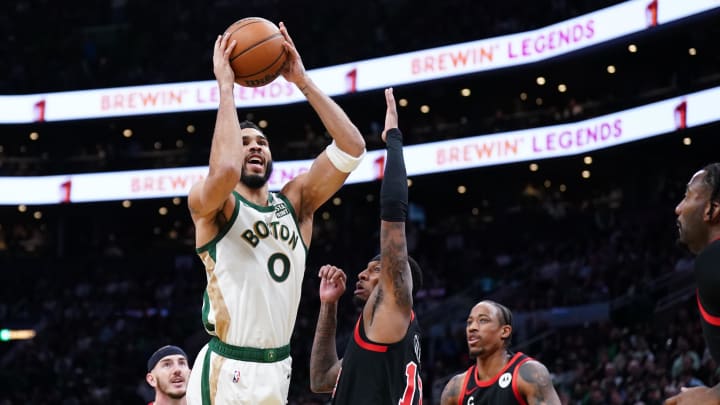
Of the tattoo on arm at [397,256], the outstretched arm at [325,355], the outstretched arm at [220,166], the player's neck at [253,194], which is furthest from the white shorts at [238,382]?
the outstretched arm at [325,355]

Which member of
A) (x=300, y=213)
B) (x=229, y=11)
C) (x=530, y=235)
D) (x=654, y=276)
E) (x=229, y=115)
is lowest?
(x=300, y=213)

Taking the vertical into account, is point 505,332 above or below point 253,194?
below

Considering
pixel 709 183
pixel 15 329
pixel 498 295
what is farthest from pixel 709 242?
pixel 15 329

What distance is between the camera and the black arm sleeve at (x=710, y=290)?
13.1 feet

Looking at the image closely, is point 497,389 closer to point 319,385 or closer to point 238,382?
point 319,385

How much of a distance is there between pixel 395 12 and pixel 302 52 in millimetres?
3209

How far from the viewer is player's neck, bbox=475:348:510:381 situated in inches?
285

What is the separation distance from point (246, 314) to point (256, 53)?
1297mm

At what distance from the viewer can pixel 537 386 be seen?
270 inches

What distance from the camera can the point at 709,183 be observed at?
4.38 meters

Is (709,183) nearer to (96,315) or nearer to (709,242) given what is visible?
(709,242)

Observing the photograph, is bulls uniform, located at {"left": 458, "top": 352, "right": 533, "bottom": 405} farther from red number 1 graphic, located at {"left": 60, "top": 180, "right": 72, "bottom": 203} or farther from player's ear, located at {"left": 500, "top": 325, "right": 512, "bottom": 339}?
red number 1 graphic, located at {"left": 60, "top": 180, "right": 72, "bottom": 203}

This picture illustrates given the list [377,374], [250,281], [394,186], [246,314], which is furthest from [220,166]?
[377,374]

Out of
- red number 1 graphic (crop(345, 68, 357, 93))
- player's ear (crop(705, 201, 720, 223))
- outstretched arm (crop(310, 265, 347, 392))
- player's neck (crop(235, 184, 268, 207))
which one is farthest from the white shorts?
red number 1 graphic (crop(345, 68, 357, 93))
